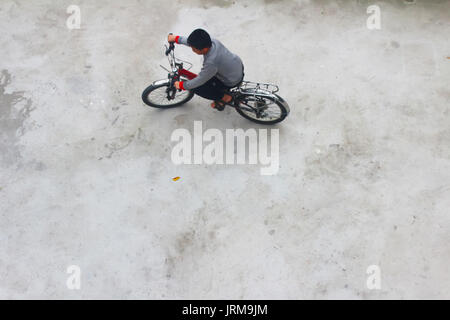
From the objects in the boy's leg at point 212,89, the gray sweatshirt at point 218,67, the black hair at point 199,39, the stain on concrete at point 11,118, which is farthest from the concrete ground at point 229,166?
the black hair at point 199,39

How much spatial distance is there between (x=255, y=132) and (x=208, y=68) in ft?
4.09

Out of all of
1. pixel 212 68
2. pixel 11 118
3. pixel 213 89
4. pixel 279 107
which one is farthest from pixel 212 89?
pixel 11 118

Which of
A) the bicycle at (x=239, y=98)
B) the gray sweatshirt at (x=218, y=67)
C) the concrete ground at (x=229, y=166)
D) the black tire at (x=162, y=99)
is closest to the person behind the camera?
the gray sweatshirt at (x=218, y=67)

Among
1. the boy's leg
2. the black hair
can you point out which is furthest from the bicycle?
the black hair

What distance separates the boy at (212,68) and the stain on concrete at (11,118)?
86.3 inches

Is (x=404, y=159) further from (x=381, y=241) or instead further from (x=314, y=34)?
(x=314, y=34)

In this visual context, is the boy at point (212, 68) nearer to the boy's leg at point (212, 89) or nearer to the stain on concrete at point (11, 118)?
the boy's leg at point (212, 89)

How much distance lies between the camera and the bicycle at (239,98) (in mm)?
4113

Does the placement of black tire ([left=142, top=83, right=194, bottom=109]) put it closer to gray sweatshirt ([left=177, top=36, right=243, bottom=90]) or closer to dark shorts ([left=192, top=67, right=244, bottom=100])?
dark shorts ([left=192, top=67, right=244, bottom=100])

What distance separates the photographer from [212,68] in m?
3.66

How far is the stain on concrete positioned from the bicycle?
63.6 inches

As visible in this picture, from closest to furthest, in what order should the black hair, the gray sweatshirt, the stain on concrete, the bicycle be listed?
the black hair
the gray sweatshirt
the bicycle
the stain on concrete

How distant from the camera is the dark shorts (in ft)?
13.2

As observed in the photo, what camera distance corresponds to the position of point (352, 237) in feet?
13.4
